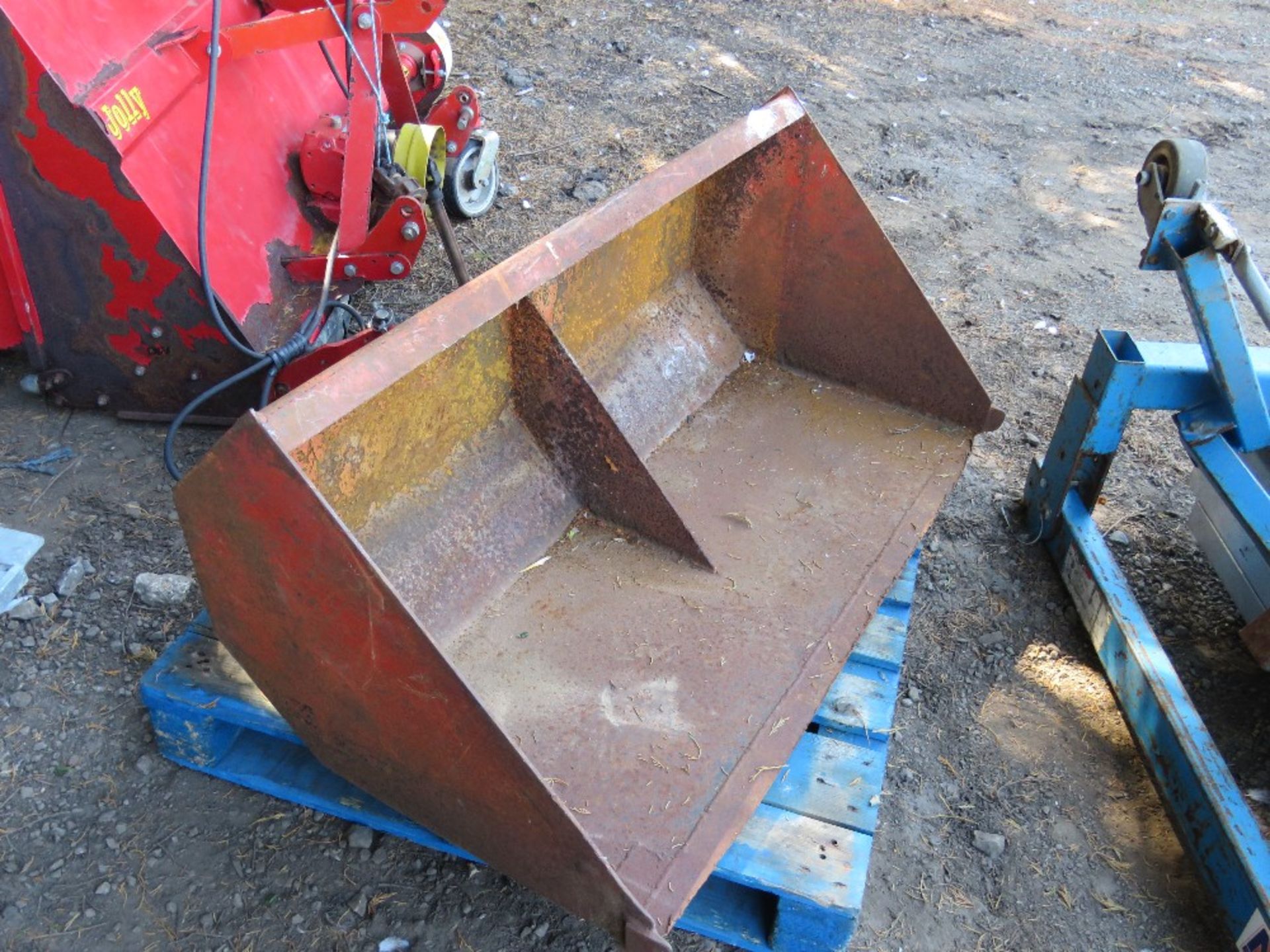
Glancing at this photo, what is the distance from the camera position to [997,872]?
2484 mm

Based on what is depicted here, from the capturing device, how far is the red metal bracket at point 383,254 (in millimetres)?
3346

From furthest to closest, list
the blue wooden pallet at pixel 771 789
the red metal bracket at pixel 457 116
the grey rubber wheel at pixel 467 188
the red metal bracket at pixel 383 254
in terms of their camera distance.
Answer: the grey rubber wheel at pixel 467 188, the red metal bracket at pixel 457 116, the red metal bracket at pixel 383 254, the blue wooden pallet at pixel 771 789

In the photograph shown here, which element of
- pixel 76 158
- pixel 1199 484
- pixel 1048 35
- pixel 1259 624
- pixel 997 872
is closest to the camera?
pixel 997 872

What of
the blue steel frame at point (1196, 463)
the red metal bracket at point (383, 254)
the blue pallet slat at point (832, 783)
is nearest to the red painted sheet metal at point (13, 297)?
the red metal bracket at point (383, 254)

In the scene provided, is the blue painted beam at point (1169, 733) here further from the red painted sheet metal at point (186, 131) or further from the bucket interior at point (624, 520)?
the red painted sheet metal at point (186, 131)

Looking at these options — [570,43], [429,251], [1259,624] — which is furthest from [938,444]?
[570,43]

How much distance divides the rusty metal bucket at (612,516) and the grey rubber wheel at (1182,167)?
2.33ft

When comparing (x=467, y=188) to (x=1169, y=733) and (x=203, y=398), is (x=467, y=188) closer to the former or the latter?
(x=203, y=398)

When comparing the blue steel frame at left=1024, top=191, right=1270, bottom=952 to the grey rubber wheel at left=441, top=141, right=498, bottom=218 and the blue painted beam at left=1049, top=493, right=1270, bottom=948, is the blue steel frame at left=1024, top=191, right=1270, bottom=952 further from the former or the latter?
the grey rubber wheel at left=441, top=141, right=498, bottom=218

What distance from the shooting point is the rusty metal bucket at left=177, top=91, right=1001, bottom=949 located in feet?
5.67

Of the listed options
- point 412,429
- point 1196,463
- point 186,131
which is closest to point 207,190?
point 186,131

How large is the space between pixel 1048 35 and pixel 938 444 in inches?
248

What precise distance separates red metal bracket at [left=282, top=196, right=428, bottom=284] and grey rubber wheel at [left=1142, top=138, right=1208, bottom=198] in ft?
7.17

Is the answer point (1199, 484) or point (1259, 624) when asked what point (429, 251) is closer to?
point (1199, 484)
